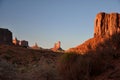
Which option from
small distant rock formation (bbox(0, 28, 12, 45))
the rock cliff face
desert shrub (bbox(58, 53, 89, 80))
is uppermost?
the rock cliff face

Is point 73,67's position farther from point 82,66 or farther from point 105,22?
point 105,22

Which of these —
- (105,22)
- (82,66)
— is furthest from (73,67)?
(105,22)

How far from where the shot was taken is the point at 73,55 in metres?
13.5

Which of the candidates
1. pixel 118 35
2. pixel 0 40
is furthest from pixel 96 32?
pixel 118 35

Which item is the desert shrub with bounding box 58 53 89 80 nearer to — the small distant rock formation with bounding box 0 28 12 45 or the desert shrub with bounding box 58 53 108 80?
the desert shrub with bounding box 58 53 108 80

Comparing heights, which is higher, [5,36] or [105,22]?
[105,22]

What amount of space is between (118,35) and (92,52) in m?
1.70

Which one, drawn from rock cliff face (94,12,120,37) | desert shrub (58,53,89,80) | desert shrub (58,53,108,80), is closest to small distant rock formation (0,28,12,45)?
rock cliff face (94,12,120,37)

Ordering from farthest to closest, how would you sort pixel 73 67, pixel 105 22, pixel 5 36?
pixel 105 22 → pixel 5 36 → pixel 73 67

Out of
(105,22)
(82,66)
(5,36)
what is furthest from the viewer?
(105,22)

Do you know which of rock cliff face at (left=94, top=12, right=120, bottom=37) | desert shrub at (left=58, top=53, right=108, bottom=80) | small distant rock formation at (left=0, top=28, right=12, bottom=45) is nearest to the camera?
desert shrub at (left=58, top=53, right=108, bottom=80)

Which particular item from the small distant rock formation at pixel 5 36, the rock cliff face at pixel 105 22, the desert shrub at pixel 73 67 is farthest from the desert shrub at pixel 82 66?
the rock cliff face at pixel 105 22

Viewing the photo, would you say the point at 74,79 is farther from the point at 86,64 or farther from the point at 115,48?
the point at 115,48

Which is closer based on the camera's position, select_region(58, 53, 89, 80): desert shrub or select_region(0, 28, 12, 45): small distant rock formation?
select_region(58, 53, 89, 80): desert shrub
